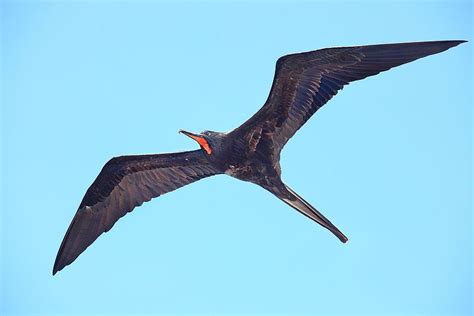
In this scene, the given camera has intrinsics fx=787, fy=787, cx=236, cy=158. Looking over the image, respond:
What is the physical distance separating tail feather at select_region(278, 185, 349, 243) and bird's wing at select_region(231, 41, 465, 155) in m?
0.54

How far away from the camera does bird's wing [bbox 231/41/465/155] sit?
752 cm

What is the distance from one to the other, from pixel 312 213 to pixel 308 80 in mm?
1322

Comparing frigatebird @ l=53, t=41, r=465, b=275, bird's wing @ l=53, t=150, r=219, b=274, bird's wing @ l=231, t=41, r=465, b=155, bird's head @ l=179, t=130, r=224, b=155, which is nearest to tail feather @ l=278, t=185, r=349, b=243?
frigatebird @ l=53, t=41, r=465, b=275

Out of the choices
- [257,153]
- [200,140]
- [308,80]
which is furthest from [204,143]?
[308,80]

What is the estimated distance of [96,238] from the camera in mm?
8797

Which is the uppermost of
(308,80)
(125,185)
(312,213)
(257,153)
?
(308,80)

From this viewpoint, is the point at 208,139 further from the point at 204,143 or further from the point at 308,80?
the point at 308,80

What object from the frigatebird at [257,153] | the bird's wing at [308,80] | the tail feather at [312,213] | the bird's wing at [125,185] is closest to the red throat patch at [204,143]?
the frigatebird at [257,153]

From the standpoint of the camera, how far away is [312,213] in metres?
7.81

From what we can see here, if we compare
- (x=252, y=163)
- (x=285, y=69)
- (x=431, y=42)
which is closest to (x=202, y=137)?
(x=252, y=163)

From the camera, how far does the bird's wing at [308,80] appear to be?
7.52 meters

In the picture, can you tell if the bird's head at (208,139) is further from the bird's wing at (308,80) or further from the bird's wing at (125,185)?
the bird's wing at (125,185)

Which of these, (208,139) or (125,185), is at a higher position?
(208,139)

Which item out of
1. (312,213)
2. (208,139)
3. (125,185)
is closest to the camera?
(312,213)
